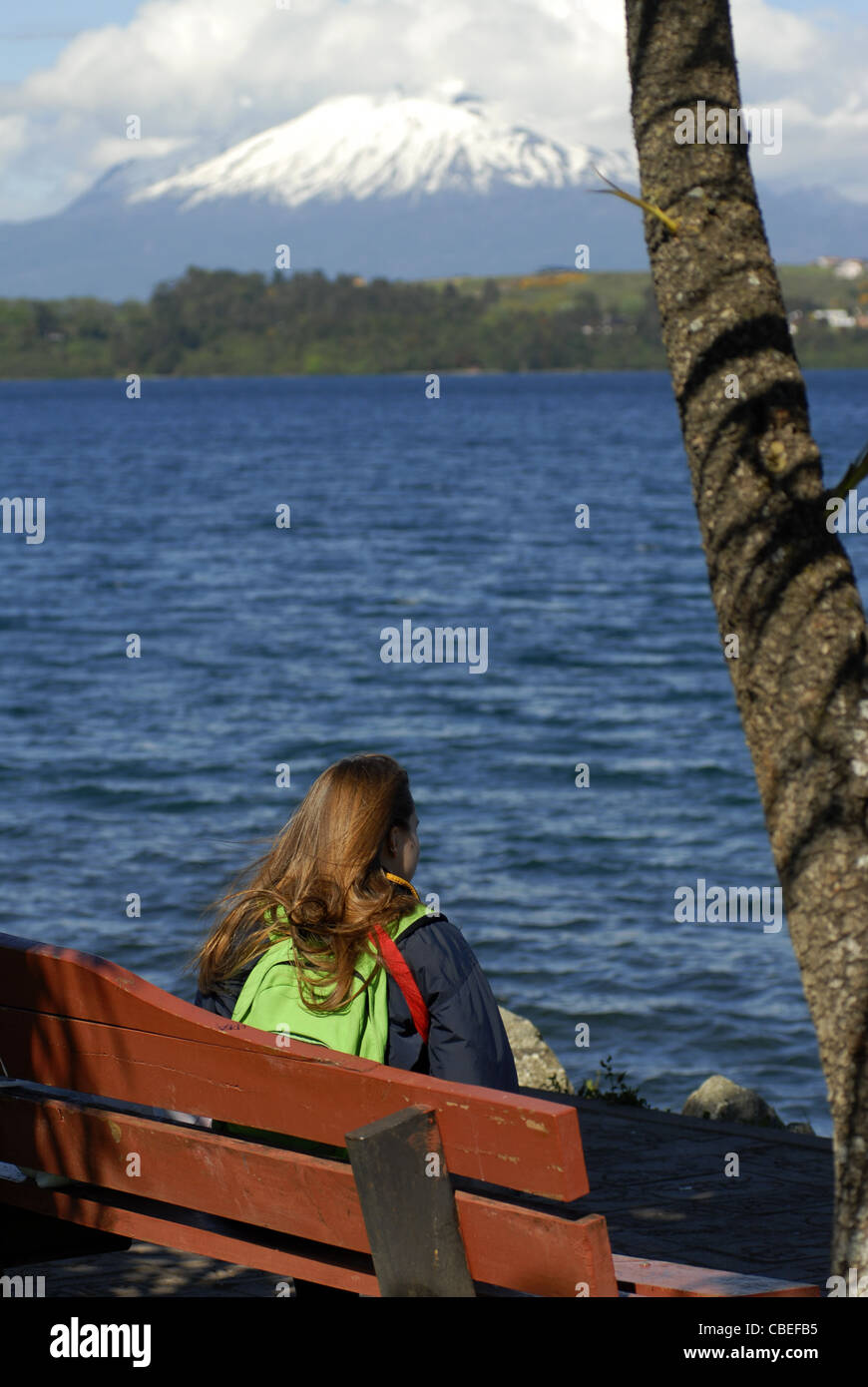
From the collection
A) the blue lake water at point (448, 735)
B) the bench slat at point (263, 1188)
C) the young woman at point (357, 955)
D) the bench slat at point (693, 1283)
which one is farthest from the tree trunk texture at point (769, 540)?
the blue lake water at point (448, 735)

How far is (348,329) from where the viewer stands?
584ft

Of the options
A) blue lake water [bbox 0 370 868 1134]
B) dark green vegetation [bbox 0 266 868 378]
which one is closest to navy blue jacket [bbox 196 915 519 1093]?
blue lake water [bbox 0 370 868 1134]

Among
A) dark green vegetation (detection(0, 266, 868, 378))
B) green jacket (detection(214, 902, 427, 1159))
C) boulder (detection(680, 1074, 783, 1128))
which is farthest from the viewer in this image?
dark green vegetation (detection(0, 266, 868, 378))

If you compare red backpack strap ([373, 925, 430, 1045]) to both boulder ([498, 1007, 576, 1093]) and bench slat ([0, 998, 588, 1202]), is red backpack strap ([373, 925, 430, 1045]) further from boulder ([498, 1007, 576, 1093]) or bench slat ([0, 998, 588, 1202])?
boulder ([498, 1007, 576, 1093])

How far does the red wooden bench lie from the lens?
9.37 ft

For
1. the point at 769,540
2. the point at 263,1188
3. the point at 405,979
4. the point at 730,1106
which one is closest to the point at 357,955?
the point at 405,979

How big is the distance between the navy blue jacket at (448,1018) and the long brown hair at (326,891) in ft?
0.29

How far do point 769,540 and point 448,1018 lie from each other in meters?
1.12

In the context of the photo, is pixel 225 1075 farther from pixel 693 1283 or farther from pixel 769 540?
pixel 769 540

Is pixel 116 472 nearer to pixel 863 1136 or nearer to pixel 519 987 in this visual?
pixel 519 987

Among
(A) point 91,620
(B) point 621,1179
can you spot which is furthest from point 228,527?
(B) point 621,1179

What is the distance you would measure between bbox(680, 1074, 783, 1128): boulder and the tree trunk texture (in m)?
4.77

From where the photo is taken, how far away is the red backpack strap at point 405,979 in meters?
3.36
